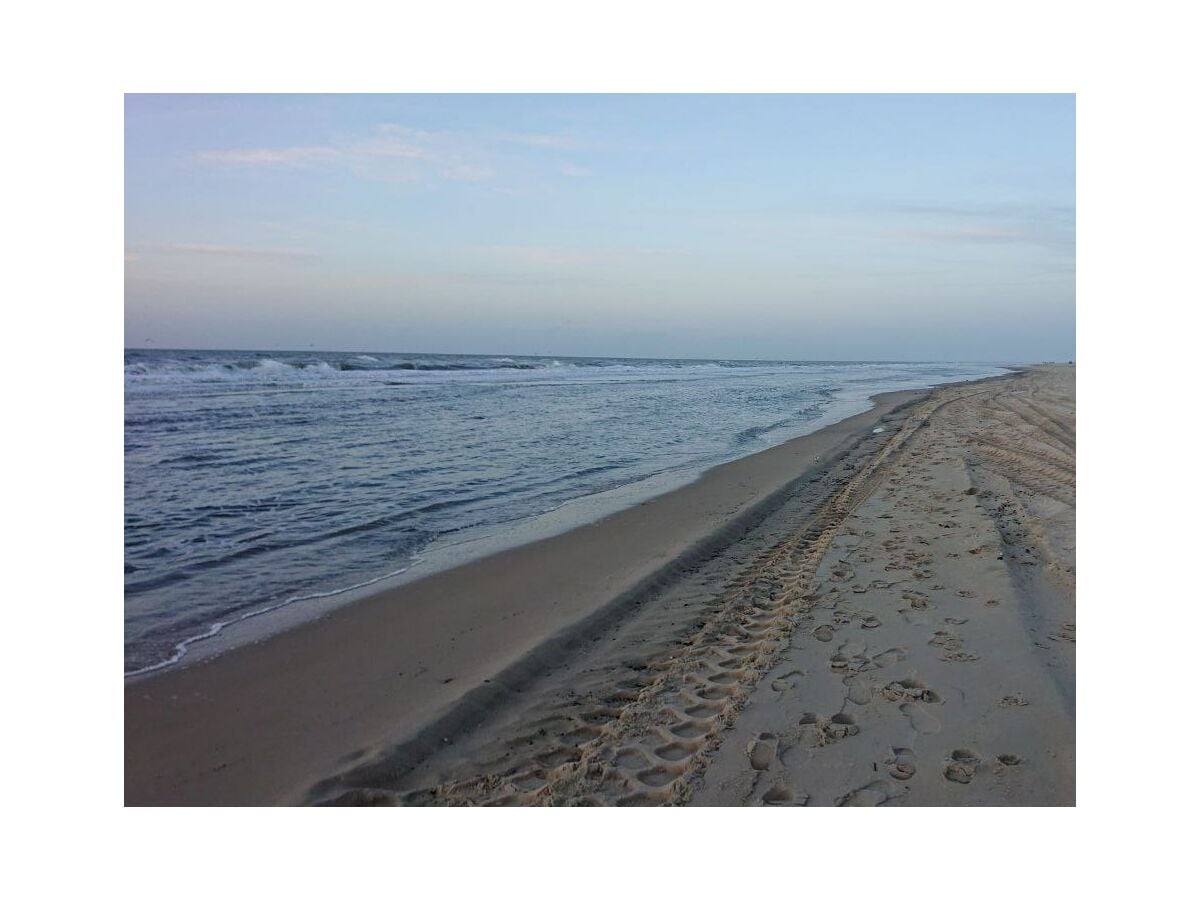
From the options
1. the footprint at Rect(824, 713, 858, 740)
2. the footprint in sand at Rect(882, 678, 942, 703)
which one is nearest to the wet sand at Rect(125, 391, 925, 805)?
the footprint at Rect(824, 713, 858, 740)

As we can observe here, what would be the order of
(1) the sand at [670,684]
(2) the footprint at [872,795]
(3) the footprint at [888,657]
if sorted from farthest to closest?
(3) the footprint at [888,657], (1) the sand at [670,684], (2) the footprint at [872,795]

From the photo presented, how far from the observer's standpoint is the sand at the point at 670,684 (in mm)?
3404

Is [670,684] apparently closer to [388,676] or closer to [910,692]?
[910,692]

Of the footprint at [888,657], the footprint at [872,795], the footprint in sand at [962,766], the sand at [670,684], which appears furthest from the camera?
the footprint at [888,657]

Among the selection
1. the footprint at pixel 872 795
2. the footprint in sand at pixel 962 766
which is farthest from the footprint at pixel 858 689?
the footprint at pixel 872 795

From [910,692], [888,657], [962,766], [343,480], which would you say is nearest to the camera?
[962,766]

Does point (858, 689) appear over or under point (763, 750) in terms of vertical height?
over

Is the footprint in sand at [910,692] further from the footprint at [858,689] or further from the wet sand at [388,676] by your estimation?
the wet sand at [388,676]

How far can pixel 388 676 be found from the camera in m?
4.54

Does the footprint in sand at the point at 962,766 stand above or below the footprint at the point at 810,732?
below

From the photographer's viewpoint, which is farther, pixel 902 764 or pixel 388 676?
pixel 388 676

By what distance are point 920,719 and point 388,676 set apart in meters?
3.15

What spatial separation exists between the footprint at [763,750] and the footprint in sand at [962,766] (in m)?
0.78

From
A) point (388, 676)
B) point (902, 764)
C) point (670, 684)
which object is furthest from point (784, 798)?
point (388, 676)
